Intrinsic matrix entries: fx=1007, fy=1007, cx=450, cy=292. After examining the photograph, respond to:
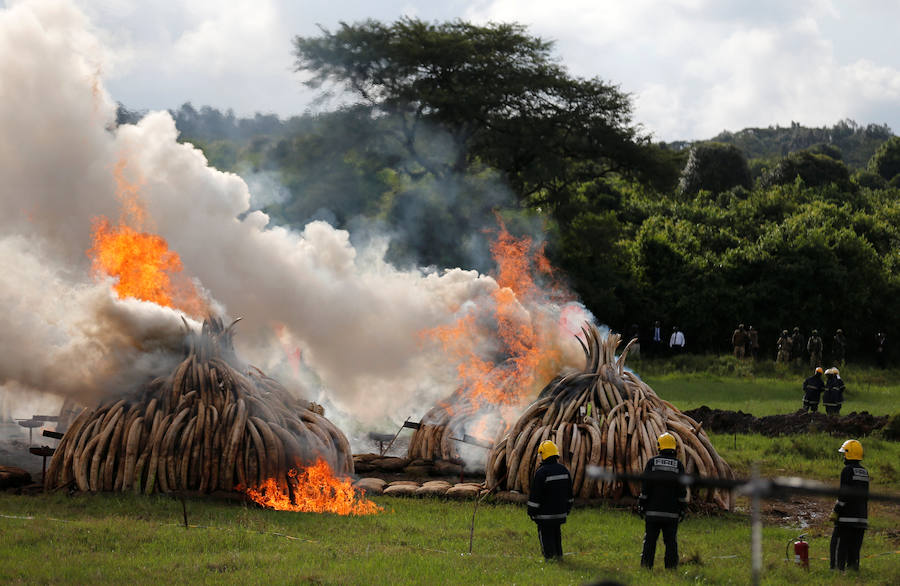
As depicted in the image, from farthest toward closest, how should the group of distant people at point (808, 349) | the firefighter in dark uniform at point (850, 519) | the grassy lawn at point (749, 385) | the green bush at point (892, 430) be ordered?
the group of distant people at point (808, 349), the grassy lawn at point (749, 385), the green bush at point (892, 430), the firefighter in dark uniform at point (850, 519)

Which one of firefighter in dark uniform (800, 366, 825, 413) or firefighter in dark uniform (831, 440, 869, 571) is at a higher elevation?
firefighter in dark uniform (800, 366, 825, 413)

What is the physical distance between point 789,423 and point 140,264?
16.0 m

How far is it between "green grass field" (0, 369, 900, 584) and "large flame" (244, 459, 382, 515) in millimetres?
422

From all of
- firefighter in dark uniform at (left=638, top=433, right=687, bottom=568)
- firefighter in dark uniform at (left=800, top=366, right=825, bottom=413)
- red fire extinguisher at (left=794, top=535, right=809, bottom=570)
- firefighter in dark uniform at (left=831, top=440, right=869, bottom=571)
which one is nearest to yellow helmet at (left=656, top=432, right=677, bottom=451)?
firefighter in dark uniform at (left=638, top=433, right=687, bottom=568)

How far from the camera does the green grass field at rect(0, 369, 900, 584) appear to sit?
10031 mm

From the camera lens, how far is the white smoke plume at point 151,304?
1487cm

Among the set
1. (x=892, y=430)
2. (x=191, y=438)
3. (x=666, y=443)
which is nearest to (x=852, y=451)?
(x=666, y=443)

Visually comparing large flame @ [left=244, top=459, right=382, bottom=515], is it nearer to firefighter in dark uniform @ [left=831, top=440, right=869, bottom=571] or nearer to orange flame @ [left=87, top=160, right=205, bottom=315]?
orange flame @ [left=87, top=160, right=205, bottom=315]

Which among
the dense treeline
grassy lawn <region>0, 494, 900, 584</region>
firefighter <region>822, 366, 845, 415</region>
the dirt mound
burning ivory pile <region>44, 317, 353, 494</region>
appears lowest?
grassy lawn <region>0, 494, 900, 584</region>

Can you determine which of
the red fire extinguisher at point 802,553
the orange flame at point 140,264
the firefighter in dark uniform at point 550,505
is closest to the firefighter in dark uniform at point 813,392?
the red fire extinguisher at point 802,553

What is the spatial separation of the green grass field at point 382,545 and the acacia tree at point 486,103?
26.8 meters

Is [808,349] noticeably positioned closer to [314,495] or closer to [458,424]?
[458,424]

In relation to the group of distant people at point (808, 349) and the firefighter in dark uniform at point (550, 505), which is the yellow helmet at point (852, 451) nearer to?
the firefighter in dark uniform at point (550, 505)

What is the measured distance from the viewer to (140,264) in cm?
1630
